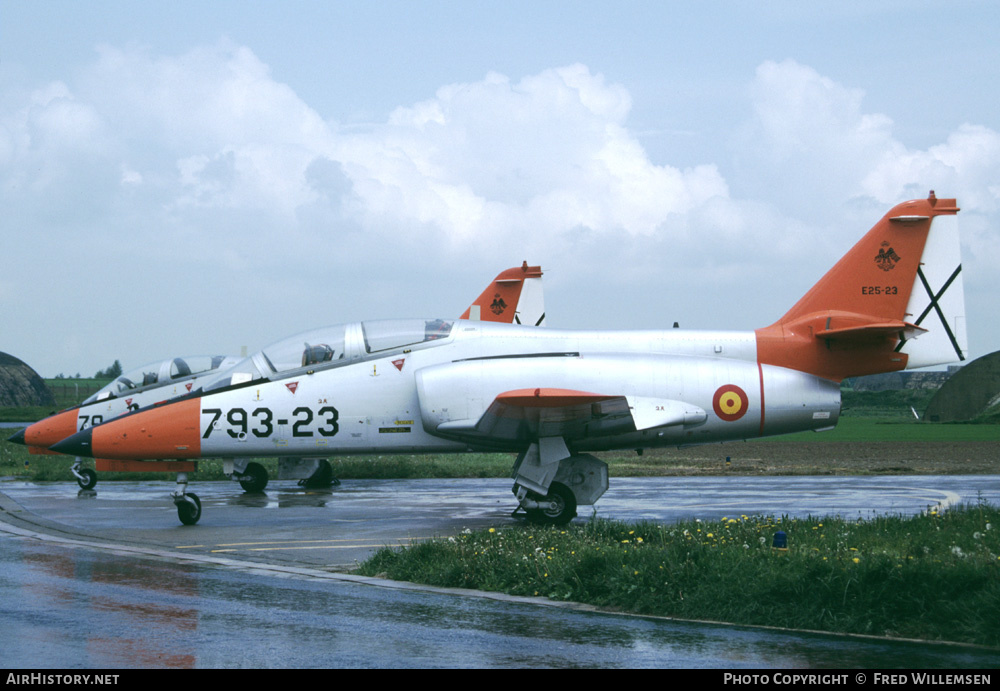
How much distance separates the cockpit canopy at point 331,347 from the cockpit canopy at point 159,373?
6.75 metres

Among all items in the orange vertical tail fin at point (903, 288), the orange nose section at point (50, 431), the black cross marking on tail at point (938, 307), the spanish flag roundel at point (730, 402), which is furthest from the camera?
the orange nose section at point (50, 431)

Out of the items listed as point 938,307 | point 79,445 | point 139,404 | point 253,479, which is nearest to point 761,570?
point 938,307

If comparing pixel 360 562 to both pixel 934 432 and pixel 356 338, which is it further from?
pixel 934 432

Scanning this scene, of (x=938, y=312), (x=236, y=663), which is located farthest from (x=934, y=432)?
(x=236, y=663)

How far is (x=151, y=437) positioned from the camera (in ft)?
50.1

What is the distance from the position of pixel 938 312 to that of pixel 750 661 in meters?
11.5

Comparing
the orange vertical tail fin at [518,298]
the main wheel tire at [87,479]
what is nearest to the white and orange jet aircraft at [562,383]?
the main wheel tire at [87,479]

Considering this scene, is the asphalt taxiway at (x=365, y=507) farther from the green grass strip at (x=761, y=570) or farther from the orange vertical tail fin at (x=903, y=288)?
the orange vertical tail fin at (x=903, y=288)

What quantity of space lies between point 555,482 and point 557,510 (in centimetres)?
47

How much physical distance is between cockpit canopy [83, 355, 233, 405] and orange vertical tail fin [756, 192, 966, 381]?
12.8 m

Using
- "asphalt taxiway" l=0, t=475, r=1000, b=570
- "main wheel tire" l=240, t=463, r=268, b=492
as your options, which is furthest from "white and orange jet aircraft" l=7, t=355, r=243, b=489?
"main wheel tire" l=240, t=463, r=268, b=492

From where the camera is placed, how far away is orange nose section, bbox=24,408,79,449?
21.6 m

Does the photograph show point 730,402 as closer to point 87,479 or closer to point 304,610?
point 304,610

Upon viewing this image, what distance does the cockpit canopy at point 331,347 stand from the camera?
15844 millimetres
